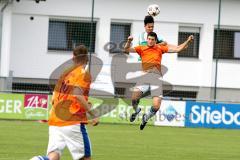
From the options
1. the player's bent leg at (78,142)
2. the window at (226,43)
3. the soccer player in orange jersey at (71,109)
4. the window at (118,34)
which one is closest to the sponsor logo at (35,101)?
the window at (118,34)

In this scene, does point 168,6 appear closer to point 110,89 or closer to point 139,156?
point 110,89

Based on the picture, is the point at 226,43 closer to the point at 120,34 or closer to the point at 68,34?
the point at 120,34

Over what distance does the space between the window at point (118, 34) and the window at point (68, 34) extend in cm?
127

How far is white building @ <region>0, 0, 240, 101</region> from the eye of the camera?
132 feet

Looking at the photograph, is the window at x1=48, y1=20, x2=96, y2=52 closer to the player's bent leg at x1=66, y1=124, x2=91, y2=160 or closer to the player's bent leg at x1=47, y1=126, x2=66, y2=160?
the player's bent leg at x1=66, y1=124, x2=91, y2=160

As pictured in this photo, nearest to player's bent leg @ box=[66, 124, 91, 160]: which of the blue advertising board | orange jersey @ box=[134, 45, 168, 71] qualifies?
orange jersey @ box=[134, 45, 168, 71]

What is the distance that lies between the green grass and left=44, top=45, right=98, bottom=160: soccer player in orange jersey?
5207mm

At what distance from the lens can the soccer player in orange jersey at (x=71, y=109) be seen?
42.6 ft

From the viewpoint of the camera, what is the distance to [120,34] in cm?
4231

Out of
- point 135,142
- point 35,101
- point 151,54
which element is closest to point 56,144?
point 151,54

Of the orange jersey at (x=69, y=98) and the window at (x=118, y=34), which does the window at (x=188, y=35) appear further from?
the orange jersey at (x=69, y=98)

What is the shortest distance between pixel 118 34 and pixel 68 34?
2955mm

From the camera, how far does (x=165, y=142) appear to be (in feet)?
82.9

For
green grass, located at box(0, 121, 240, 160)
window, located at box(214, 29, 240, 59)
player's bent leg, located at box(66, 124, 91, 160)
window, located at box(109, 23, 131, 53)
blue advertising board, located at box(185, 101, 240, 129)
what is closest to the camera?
player's bent leg, located at box(66, 124, 91, 160)
